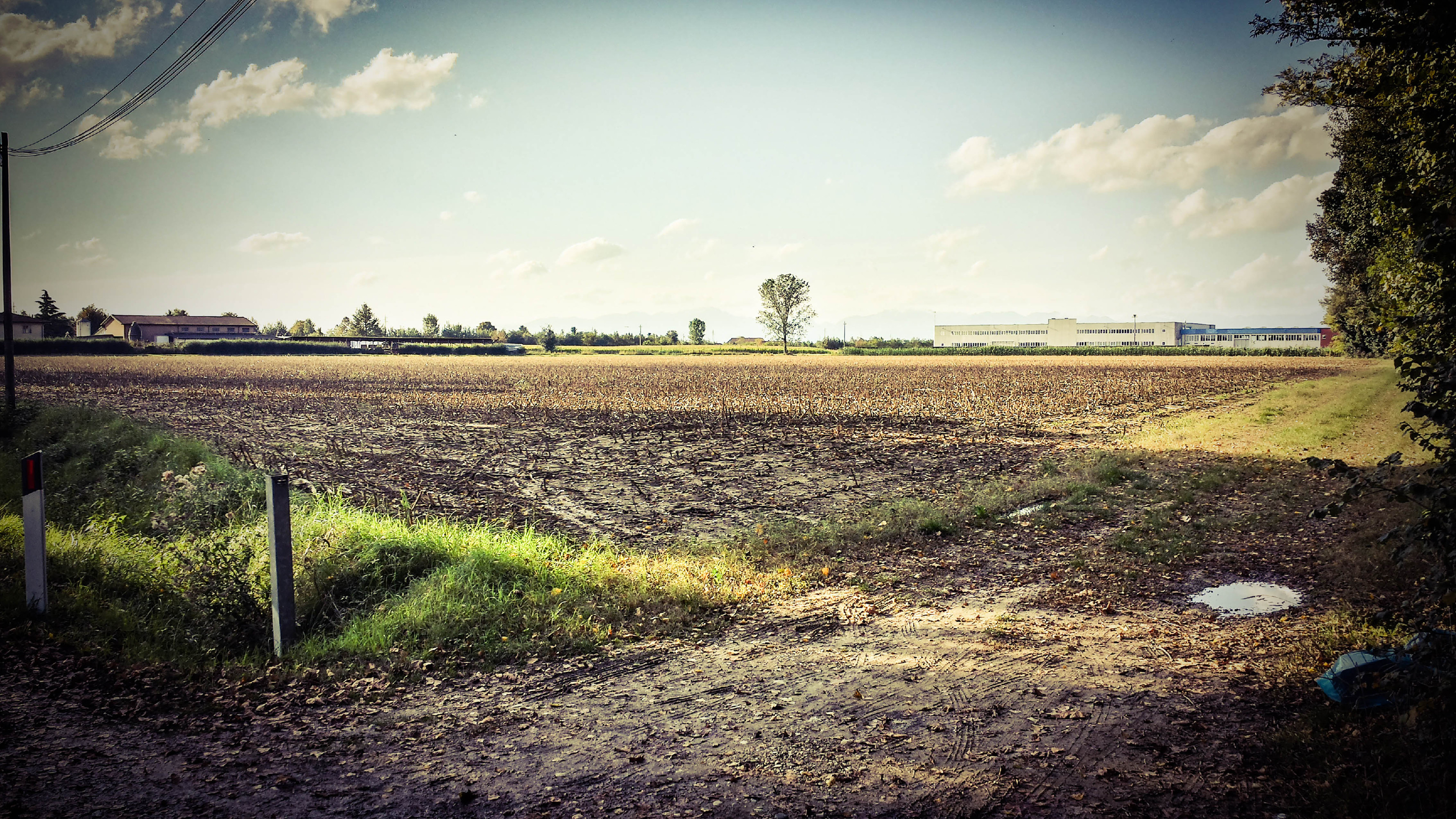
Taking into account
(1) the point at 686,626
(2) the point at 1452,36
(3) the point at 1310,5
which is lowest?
(1) the point at 686,626

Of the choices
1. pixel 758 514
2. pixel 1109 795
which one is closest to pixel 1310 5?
pixel 758 514

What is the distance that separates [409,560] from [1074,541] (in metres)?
8.69

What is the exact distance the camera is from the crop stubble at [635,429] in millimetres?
13656

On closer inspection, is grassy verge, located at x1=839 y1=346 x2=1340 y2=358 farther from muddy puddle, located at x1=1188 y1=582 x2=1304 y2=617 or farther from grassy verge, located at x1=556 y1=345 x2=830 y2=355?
muddy puddle, located at x1=1188 y1=582 x2=1304 y2=617

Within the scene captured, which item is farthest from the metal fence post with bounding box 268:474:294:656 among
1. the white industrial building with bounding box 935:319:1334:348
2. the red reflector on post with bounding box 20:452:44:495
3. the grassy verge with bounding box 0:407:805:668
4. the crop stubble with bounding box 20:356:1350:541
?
the white industrial building with bounding box 935:319:1334:348

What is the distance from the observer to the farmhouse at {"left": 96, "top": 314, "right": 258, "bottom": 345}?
9262 centimetres

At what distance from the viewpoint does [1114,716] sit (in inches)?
185

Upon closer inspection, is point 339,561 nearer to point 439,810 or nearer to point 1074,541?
point 439,810

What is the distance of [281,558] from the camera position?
6535mm

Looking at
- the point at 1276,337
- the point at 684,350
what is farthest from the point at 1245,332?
the point at 684,350

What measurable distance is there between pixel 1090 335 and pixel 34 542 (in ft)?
579

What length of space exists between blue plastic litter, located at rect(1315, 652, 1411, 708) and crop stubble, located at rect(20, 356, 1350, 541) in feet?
25.8

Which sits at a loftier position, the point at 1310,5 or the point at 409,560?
the point at 1310,5

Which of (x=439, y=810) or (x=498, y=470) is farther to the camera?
(x=498, y=470)
